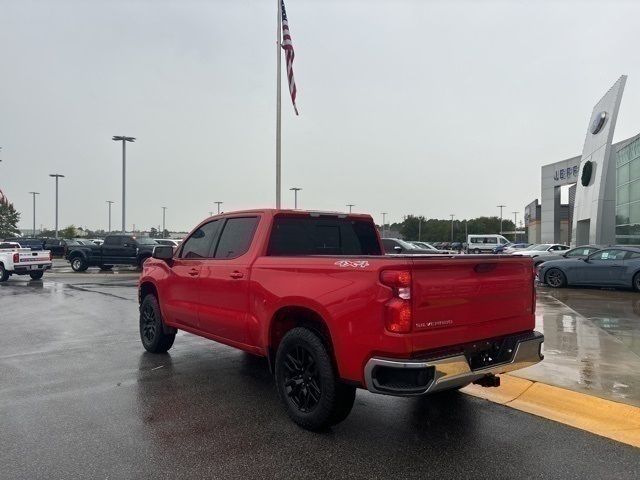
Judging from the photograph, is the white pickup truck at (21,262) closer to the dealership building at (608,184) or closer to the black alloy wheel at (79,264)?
the black alloy wheel at (79,264)

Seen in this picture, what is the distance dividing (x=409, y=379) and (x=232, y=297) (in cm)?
230

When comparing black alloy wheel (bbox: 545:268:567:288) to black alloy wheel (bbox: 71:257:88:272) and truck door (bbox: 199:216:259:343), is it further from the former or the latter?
black alloy wheel (bbox: 71:257:88:272)

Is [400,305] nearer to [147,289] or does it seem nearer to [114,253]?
[147,289]

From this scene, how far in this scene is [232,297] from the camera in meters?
5.15

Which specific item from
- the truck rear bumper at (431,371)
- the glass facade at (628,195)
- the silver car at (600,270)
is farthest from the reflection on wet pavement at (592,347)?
the glass facade at (628,195)

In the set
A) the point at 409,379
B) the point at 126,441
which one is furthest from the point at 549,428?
the point at 126,441

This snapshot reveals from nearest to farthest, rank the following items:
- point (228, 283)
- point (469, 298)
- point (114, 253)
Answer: point (469, 298) → point (228, 283) → point (114, 253)

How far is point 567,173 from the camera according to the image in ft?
174

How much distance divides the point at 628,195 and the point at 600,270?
64.1 feet

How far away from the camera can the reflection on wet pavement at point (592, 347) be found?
211 inches

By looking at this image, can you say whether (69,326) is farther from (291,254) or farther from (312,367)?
(312,367)

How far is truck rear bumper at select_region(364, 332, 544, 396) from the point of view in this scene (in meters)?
3.44

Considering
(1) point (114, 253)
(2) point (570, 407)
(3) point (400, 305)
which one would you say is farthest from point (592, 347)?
(1) point (114, 253)

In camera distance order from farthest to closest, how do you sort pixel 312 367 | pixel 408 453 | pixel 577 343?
pixel 577 343
pixel 312 367
pixel 408 453
